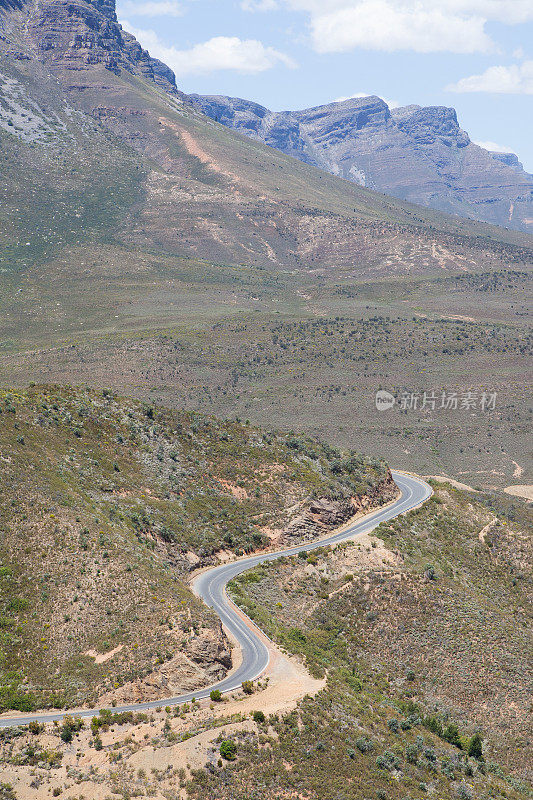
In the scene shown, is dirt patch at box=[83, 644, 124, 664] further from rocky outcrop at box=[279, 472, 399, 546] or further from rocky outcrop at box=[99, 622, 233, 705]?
rocky outcrop at box=[279, 472, 399, 546]

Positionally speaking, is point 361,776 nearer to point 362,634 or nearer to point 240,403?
point 362,634

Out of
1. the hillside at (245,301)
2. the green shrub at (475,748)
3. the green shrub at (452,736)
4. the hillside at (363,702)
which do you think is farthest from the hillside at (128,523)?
the hillside at (245,301)

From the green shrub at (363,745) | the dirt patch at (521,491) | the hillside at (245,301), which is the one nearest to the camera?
the green shrub at (363,745)

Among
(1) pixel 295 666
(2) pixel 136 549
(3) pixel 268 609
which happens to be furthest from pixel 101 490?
(1) pixel 295 666

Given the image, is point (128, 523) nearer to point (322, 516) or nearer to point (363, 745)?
point (322, 516)

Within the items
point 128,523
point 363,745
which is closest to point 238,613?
point 128,523

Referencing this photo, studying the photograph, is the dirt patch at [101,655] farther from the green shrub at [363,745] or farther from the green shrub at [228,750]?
the green shrub at [363,745]
